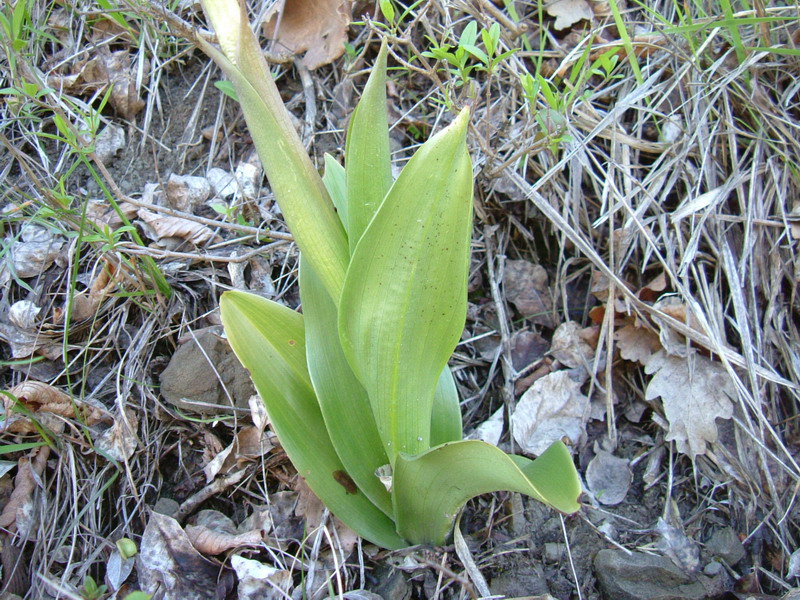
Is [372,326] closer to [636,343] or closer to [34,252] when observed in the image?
[636,343]

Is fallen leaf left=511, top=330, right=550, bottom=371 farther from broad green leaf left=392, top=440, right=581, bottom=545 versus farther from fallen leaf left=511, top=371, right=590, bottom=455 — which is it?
broad green leaf left=392, top=440, right=581, bottom=545

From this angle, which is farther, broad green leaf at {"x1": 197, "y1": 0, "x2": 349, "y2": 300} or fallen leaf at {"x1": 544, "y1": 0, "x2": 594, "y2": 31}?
fallen leaf at {"x1": 544, "y1": 0, "x2": 594, "y2": 31}

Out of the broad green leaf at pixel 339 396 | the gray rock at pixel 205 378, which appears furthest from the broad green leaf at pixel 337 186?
the gray rock at pixel 205 378

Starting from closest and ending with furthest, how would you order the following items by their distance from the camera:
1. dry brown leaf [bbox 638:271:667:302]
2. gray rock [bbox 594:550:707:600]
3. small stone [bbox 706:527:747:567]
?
gray rock [bbox 594:550:707:600], small stone [bbox 706:527:747:567], dry brown leaf [bbox 638:271:667:302]

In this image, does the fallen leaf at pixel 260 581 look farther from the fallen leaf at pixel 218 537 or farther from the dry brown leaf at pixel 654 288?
the dry brown leaf at pixel 654 288

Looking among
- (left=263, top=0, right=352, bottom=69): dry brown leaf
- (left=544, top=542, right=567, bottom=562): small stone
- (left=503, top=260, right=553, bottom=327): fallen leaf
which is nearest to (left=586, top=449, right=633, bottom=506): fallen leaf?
(left=544, top=542, right=567, bottom=562): small stone

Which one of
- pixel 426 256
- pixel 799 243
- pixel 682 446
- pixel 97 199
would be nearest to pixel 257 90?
pixel 426 256

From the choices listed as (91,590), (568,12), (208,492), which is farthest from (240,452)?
(568,12)
